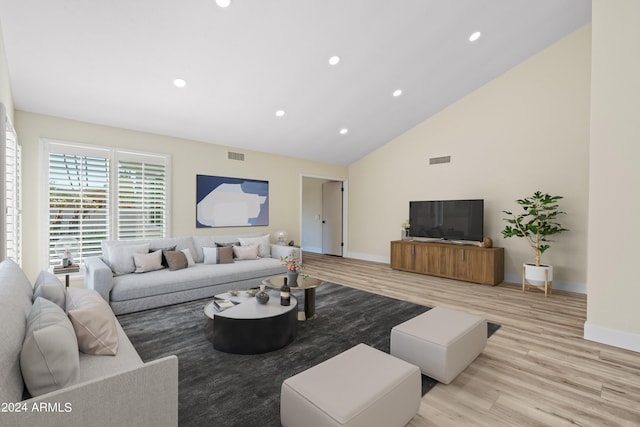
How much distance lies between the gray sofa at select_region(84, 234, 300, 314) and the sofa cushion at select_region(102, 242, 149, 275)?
1 centimetres

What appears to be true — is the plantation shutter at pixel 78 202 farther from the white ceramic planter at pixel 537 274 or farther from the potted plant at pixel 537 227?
the white ceramic planter at pixel 537 274

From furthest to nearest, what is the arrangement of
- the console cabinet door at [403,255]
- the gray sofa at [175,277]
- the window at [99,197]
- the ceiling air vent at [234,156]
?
the console cabinet door at [403,255] → the ceiling air vent at [234,156] → the window at [99,197] → the gray sofa at [175,277]

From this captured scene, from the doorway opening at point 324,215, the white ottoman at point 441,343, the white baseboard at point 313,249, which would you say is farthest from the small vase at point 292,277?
the white baseboard at point 313,249

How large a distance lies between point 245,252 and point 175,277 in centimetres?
131

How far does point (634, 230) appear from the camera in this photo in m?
2.72

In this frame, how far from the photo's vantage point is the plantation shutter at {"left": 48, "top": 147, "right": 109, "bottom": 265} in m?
4.08

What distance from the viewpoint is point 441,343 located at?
6.95 ft

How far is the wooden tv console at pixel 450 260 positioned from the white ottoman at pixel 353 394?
402 centimetres

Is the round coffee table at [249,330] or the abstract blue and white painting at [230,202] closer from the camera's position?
the round coffee table at [249,330]

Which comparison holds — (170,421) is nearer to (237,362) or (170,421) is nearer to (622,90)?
(237,362)

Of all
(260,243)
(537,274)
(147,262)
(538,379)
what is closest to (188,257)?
(147,262)

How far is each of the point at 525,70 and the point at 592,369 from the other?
16.1 ft

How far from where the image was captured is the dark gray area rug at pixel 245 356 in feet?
6.18

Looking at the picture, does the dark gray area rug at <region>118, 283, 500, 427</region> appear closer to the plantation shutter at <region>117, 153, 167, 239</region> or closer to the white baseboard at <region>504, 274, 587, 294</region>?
the plantation shutter at <region>117, 153, 167, 239</region>
